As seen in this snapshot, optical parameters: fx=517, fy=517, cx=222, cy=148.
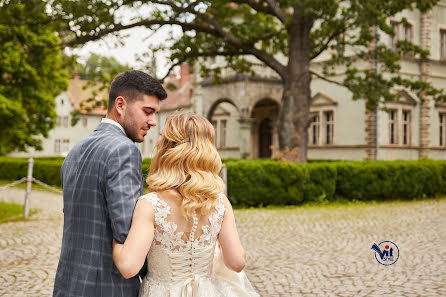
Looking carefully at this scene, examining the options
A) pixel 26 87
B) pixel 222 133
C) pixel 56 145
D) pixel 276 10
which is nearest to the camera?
pixel 276 10

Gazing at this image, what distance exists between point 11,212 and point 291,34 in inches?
407

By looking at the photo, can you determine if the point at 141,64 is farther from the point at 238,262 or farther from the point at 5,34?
the point at 238,262

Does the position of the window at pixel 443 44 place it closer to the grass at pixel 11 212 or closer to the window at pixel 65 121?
the grass at pixel 11 212

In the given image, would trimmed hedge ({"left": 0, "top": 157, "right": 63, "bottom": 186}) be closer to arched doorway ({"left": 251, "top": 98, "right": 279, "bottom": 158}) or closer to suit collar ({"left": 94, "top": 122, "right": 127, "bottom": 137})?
arched doorway ({"left": 251, "top": 98, "right": 279, "bottom": 158})

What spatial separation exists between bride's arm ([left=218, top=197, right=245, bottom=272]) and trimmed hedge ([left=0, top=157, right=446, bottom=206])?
33.5 feet

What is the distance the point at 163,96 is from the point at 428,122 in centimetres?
2545

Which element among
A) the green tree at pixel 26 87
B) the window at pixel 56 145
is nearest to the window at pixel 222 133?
the green tree at pixel 26 87

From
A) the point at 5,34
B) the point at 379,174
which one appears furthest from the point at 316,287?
the point at 5,34

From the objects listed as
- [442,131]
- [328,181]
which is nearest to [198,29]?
[328,181]

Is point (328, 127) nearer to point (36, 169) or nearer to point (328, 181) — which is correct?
point (328, 181)

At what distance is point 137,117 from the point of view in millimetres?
2500

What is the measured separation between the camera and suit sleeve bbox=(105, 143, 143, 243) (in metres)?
2.18

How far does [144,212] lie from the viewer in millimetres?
2258

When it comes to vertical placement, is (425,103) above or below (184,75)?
below
